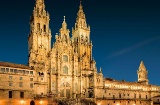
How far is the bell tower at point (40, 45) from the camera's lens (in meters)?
75.5

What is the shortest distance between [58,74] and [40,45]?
11757 mm

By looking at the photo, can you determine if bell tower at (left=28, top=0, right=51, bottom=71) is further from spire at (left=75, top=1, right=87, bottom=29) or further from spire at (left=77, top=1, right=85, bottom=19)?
spire at (left=77, top=1, right=85, bottom=19)

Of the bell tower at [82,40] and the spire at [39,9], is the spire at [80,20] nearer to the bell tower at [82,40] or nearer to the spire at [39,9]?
the bell tower at [82,40]

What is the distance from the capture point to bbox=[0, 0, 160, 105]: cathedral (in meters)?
65.4

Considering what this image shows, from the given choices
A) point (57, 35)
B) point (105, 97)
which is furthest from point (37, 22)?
point (105, 97)

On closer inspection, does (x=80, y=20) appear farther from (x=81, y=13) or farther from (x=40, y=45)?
(x=40, y=45)

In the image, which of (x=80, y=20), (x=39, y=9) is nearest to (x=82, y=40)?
(x=80, y=20)

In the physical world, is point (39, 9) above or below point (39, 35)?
above

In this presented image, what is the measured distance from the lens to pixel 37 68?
75.4 m

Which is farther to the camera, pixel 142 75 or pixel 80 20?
pixel 142 75

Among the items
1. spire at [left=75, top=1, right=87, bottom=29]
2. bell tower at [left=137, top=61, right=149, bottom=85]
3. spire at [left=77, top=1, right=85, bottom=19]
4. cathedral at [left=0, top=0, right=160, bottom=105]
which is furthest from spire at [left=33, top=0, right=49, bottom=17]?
bell tower at [left=137, top=61, right=149, bottom=85]

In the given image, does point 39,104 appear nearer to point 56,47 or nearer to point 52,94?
point 52,94

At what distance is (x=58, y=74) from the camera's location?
3248 inches

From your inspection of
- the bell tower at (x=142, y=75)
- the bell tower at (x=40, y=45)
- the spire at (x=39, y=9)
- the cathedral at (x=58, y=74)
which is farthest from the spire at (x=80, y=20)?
the bell tower at (x=142, y=75)
